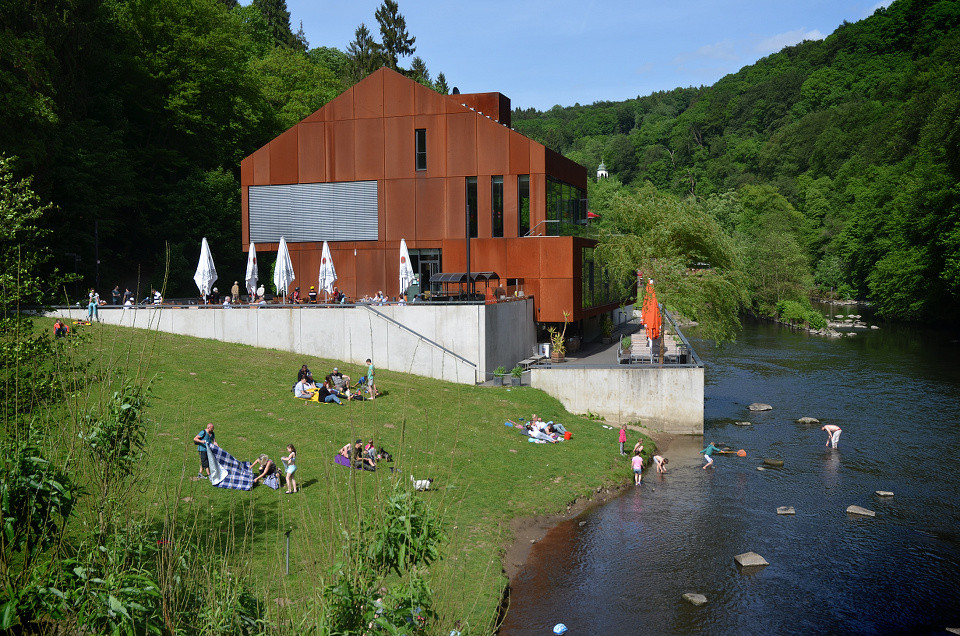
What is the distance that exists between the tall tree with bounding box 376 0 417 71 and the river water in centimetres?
6737

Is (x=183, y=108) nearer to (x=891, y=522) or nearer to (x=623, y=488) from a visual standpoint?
(x=623, y=488)

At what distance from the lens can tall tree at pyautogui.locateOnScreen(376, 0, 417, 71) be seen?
293ft

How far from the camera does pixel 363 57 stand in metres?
88.5

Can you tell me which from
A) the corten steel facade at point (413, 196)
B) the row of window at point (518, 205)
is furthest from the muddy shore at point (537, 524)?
the row of window at point (518, 205)

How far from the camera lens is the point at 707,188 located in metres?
145

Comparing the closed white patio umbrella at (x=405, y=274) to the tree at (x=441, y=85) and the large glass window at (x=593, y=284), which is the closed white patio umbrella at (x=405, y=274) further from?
the tree at (x=441, y=85)

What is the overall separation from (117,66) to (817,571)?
55527mm

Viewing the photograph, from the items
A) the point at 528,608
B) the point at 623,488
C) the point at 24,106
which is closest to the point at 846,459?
the point at 623,488

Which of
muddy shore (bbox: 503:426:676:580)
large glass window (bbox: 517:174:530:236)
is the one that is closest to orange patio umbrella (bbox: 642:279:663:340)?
muddy shore (bbox: 503:426:676:580)

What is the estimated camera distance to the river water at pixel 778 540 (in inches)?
647

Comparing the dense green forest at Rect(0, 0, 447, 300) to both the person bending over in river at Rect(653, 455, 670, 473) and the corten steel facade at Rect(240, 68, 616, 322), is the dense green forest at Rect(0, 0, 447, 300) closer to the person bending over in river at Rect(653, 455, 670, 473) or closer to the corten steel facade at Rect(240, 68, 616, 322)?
the corten steel facade at Rect(240, 68, 616, 322)

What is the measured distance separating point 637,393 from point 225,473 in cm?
1830

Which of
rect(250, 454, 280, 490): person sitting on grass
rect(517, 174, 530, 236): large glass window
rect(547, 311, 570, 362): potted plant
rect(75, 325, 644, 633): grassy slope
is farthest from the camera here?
rect(517, 174, 530, 236): large glass window

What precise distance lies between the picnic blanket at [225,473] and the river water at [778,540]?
7617 mm
